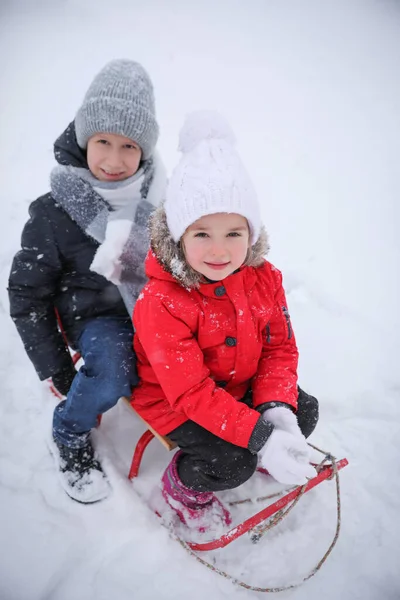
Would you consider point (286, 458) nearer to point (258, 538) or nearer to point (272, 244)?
point (258, 538)

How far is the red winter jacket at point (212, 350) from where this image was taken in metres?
1.26

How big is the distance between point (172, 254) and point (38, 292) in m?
0.66

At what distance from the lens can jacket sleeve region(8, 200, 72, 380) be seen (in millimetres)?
1554

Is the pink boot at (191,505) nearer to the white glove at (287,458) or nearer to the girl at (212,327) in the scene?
the girl at (212,327)

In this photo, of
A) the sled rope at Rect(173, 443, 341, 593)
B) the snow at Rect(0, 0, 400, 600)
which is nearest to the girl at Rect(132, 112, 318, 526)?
the sled rope at Rect(173, 443, 341, 593)

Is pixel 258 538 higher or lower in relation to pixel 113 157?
lower

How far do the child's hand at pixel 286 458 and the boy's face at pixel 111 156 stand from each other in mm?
1098

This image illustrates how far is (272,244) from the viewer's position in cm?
296

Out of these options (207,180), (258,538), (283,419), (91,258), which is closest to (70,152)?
(91,258)

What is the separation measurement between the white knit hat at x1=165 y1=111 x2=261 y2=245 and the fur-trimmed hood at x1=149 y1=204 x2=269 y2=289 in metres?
0.03

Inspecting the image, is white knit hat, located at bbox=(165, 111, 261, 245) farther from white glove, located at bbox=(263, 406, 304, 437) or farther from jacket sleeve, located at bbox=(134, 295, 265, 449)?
white glove, located at bbox=(263, 406, 304, 437)

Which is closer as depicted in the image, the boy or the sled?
the sled

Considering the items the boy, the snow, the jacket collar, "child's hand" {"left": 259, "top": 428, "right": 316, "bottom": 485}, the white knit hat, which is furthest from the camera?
the jacket collar

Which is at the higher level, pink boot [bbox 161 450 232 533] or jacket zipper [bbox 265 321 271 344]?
jacket zipper [bbox 265 321 271 344]
